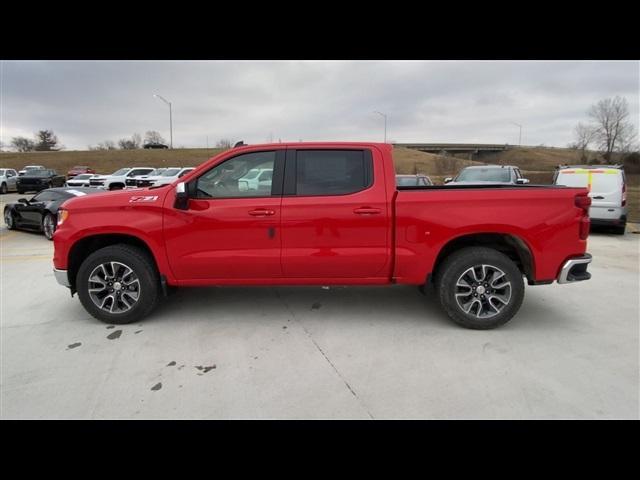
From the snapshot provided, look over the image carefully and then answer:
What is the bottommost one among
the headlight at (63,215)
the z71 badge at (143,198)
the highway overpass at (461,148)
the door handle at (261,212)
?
the headlight at (63,215)

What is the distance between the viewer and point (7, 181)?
2447 cm

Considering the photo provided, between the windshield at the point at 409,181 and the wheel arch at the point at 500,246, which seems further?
the windshield at the point at 409,181

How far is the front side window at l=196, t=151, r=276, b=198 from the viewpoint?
3.88m

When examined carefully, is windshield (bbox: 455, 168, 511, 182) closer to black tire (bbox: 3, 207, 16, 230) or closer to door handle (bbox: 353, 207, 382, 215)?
door handle (bbox: 353, 207, 382, 215)

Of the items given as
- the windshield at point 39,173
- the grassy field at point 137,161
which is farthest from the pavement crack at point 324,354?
the grassy field at point 137,161

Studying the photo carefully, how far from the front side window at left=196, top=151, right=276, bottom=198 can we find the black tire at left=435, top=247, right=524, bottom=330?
206cm

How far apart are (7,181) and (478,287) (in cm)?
3067

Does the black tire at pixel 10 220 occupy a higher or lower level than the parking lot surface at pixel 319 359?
higher

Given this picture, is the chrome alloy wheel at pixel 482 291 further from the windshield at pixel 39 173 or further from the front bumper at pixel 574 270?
the windshield at pixel 39 173

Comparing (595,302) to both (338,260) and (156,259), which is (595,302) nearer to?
(338,260)

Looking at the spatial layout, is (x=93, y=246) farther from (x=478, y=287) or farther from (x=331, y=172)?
(x=478, y=287)

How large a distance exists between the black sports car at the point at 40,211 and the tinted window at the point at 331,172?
791 centimetres

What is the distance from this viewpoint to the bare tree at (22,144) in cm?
8250

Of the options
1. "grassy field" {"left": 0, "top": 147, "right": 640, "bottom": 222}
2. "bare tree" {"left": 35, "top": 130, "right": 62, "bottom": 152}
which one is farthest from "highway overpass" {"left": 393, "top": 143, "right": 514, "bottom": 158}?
"bare tree" {"left": 35, "top": 130, "right": 62, "bottom": 152}
